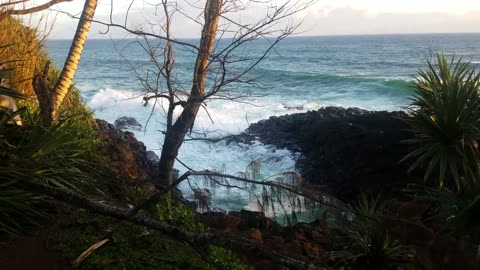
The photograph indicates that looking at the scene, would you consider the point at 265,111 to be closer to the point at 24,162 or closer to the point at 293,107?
the point at 293,107

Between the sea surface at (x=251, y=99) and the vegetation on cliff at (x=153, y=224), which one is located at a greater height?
the vegetation on cliff at (x=153, y=224)

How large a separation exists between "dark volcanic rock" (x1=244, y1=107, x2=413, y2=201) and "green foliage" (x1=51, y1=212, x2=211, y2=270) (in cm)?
577

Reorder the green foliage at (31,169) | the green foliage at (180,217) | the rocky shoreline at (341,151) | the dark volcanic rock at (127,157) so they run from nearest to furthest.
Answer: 1. the green foliage at (31,169)
2. the green foliage at (180,217)
3. the dark volcanic rock at (127,157)
4. the rocky shoreline at (341,151)

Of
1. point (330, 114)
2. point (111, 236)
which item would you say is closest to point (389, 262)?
point (111, 236)

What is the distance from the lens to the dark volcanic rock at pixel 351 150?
1076cm

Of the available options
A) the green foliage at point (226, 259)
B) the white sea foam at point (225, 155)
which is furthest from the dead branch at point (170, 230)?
the white sea foam at point (225, 155)

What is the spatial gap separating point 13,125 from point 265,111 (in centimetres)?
1940

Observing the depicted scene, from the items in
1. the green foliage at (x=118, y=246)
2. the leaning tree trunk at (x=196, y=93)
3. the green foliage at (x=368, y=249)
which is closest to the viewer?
the green foliage at (x=118, y=246)

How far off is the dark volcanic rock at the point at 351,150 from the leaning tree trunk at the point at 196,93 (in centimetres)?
271

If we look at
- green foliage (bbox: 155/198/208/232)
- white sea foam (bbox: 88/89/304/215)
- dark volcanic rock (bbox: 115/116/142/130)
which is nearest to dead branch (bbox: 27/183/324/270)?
green foliage (bbox: 155/198/208/232)

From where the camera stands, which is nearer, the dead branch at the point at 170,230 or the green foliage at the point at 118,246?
the dead branch at the point at 170,230

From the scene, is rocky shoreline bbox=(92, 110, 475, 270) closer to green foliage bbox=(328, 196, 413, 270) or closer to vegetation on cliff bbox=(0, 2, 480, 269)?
vegetation on cliff bbox=(0, 2, 480, 269)

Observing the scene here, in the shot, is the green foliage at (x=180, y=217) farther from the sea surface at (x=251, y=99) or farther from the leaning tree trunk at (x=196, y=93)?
the sea surface at (x=251, y=99)

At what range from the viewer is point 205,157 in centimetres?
1328
